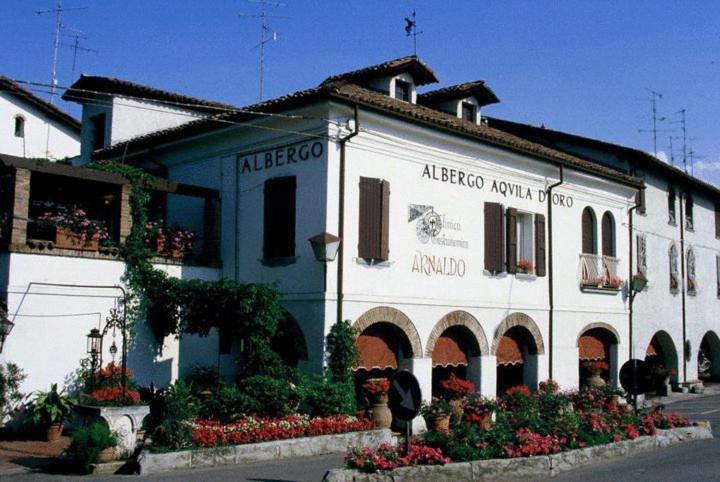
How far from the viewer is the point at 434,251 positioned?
17.0 m

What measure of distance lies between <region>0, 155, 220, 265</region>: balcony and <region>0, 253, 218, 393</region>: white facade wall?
30cm

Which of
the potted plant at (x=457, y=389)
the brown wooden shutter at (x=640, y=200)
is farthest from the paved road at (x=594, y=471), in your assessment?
the brown wooden shutter at (x=640, y=200)

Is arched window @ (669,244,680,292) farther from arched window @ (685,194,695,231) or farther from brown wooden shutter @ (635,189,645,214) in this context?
brown wooden shutter @ (635,189,645,214)

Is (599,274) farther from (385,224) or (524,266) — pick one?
(385,224)

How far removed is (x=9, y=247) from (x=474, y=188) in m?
9.82

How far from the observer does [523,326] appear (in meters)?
19.3

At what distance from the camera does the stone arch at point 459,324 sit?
1681cm

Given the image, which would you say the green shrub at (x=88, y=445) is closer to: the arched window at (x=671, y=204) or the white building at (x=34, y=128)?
the white building at (x=34, y=128)

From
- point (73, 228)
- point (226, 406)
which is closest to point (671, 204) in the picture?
point (226, 406)

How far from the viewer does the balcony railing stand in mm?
21453

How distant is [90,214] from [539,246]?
34.9ft

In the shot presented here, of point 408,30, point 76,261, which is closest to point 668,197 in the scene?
point 408,30

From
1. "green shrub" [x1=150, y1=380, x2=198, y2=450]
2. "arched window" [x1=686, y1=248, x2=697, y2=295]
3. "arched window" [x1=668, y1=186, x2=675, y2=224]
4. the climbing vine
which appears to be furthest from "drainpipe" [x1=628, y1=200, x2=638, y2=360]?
"green shrub" [x1=150, y1=380, x2=198, y2=450]

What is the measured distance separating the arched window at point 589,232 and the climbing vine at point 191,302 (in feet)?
34.0
